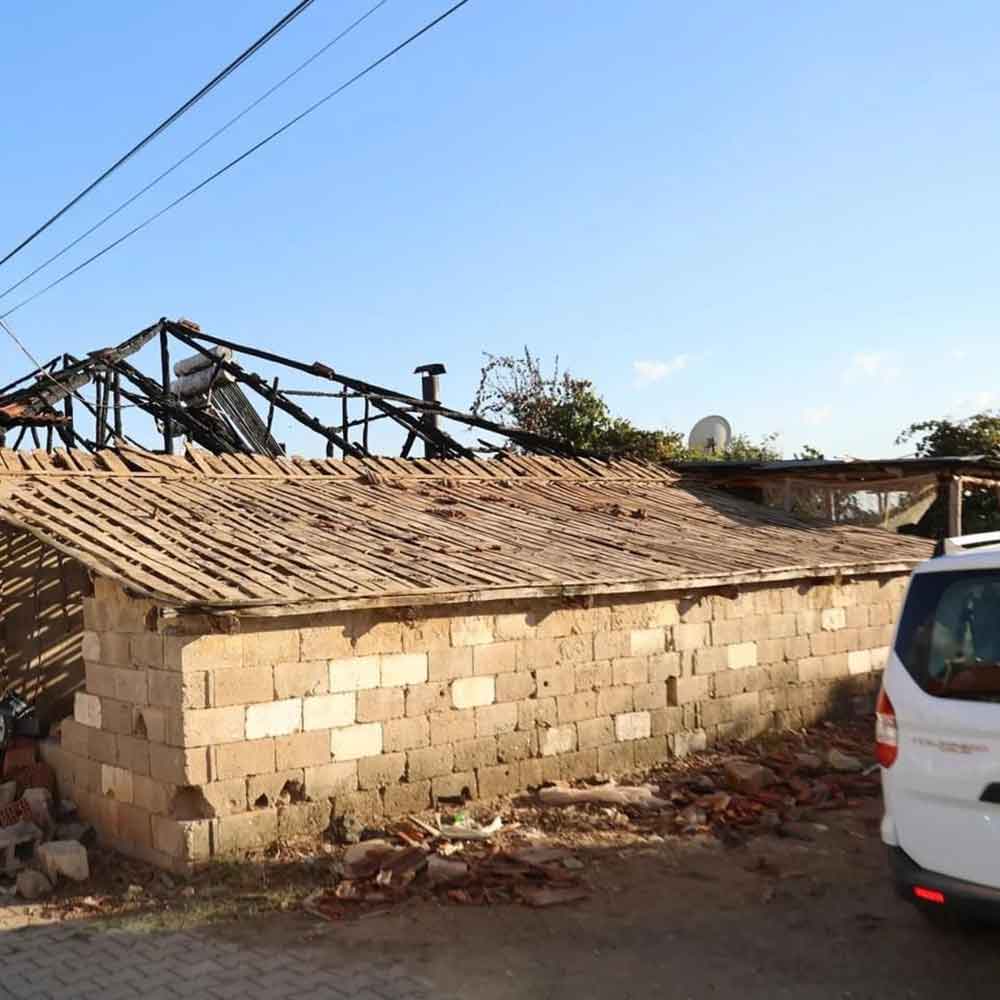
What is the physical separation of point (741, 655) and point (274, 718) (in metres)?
5.35

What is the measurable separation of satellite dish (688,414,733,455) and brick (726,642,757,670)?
12.4 meters

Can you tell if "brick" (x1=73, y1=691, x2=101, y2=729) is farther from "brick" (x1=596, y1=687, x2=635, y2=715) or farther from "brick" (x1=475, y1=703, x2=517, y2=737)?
"brick" (x1=596, y1=687, x2=635, y2=715)

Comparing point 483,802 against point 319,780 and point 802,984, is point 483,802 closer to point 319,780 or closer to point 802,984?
point 319,780

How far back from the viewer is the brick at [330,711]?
753 cm

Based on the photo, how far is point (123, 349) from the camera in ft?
→ 47.2

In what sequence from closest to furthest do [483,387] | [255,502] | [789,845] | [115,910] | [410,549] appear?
[115,910] < [789,845] < [410,549] < [255,502] < [483,387]

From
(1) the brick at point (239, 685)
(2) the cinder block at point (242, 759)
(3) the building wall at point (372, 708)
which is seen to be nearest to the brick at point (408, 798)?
(3) the building wall at point (372, 708)

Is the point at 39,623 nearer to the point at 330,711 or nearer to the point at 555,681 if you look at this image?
the point at 330,711

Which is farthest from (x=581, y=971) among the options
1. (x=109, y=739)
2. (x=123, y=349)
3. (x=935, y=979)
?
(x=123, y=349)

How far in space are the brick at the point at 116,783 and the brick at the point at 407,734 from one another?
185cm

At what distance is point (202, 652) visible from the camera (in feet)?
23.0

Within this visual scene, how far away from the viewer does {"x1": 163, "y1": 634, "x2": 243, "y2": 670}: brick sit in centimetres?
693

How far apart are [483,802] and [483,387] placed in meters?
23.5

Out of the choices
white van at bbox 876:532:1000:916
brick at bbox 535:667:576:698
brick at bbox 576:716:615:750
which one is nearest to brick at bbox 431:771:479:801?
brick at bbox 535:667:576:698
